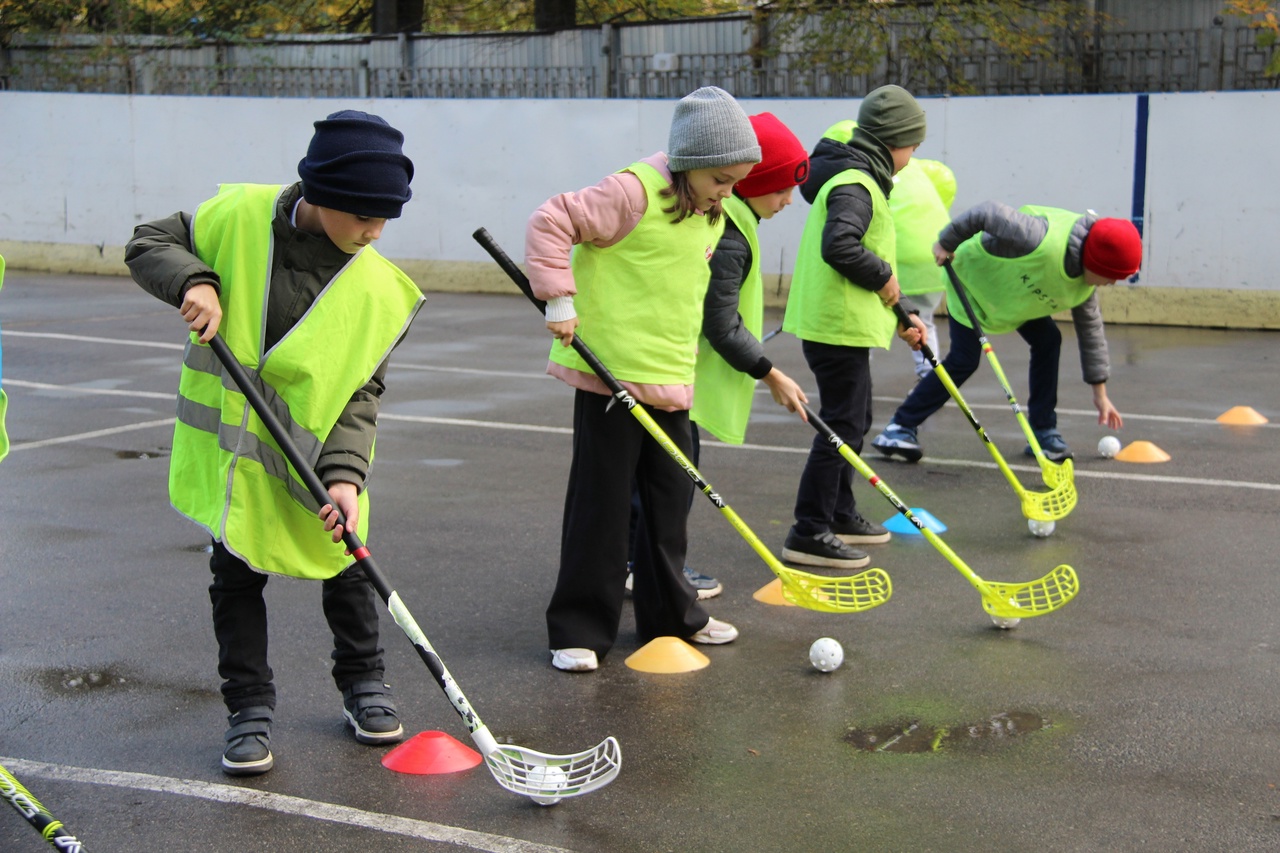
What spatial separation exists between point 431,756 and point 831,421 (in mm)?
2657

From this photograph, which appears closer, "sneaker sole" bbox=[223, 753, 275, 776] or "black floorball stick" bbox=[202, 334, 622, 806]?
"black floorball stick" bbox=[202, 334, 622, 806]

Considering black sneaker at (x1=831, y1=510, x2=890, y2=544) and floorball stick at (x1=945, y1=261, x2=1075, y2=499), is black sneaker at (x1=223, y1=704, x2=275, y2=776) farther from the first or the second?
floorball stick at (x1=945, y1=261, x2=1075, y2=499)

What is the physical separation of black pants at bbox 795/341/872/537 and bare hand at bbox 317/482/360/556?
2.56 meters

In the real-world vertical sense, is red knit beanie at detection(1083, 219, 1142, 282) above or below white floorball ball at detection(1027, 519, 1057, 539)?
above

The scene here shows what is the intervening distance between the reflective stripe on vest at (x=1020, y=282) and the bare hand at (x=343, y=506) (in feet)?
15.6

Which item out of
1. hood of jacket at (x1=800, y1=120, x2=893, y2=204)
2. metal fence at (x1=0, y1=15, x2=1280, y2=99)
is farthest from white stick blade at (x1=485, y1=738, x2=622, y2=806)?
metal fence at (x1=0, y1=15, x2=1280, y2=99)

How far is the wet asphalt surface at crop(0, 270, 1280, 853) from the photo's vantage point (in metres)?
3.59

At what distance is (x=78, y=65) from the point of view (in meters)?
20.9

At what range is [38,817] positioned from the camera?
3.06 m

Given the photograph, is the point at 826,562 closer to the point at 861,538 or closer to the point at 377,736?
the point at 861,538

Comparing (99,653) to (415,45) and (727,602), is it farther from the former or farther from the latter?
(415,45)

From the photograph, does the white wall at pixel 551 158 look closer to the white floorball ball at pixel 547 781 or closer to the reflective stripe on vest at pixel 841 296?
the reflective stripe on vest at pixel 841 296

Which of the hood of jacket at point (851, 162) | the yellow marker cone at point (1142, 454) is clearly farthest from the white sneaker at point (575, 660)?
the yellow marker cone at point (1142, 454)

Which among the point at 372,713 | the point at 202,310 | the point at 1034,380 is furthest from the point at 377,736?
the point at 1034,380
